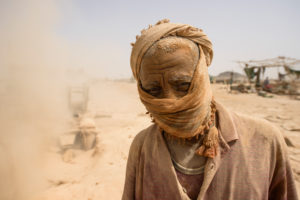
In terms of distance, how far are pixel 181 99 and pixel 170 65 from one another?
21cm

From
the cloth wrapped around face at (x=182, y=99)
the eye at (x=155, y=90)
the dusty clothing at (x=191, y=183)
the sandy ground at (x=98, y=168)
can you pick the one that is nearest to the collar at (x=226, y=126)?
the cloth wrapped around face at (x=182, y=99)

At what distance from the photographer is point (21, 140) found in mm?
6691

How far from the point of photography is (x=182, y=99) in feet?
3.58

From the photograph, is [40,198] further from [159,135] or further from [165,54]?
[165,54]

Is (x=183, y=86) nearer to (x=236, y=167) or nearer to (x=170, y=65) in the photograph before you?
(x=170, y=65)

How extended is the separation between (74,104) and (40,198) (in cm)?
785

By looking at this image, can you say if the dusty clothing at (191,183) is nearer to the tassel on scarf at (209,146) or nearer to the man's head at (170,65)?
the tassel on scarf at (209,146)

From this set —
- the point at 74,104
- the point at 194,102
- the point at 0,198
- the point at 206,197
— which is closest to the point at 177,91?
the point at 194,102

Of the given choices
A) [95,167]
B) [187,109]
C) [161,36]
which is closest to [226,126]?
[187,109]

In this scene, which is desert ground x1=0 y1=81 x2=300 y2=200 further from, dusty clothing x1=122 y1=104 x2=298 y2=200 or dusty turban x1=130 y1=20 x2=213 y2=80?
dusty turban x1=130 y1=20 x2=213 y2=80

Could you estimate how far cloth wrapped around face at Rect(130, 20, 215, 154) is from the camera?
1103mm

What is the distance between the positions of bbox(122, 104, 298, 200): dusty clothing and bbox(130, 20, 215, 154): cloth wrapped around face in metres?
0.18

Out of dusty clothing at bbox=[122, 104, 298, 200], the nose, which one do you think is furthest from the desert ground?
the nose

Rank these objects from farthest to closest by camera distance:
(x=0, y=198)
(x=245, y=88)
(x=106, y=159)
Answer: (x=245, y=88)
(x=106, y=159)
(x=0, y=198)
